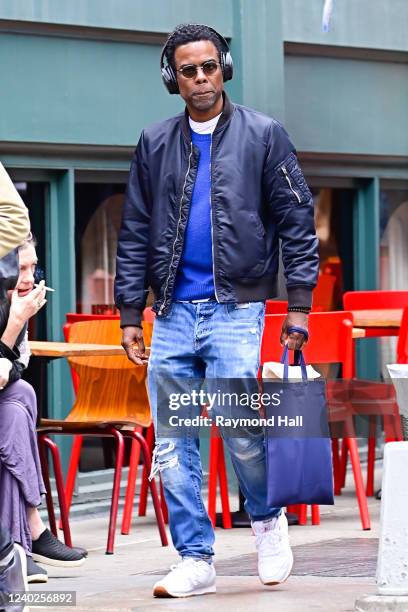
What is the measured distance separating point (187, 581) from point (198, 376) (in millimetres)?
808

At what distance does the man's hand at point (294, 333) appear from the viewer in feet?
20.9

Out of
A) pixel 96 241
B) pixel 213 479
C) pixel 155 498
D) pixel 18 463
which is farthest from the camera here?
pixel 96 241

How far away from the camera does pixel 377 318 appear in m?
9.84

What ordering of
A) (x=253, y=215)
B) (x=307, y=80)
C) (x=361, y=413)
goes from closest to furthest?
(x=253, y=215) < (x=361, y=413) < (x=307, y=80)

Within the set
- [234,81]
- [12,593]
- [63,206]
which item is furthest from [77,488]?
[12,593]

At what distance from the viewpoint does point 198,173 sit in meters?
6.39

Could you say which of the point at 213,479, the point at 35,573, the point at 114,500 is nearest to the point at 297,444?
the point at 35,573

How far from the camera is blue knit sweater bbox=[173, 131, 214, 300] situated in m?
6.32

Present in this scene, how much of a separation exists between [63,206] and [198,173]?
3.88 meters

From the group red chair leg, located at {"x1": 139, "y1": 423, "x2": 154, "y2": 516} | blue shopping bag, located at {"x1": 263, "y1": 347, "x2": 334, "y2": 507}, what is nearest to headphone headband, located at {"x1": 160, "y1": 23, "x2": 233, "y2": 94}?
blue shopping bag, located at {"x1": 263, "y1": 347, "x2": 334, "y2": 507}

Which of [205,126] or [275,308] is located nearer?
[205,126]

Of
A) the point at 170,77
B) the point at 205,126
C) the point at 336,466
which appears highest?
the point at 170,77

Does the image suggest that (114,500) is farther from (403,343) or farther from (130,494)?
(403,343)

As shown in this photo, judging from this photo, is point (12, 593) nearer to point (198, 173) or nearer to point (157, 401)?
point (157, 401)
